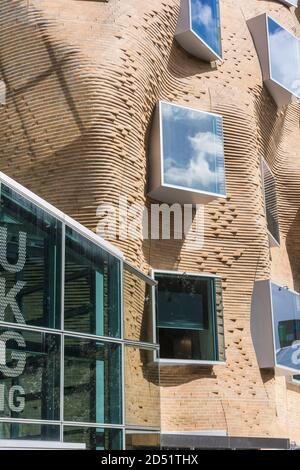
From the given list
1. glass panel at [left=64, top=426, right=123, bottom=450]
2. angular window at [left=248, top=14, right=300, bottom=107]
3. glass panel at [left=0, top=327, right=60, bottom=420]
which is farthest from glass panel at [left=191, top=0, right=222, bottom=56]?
glass panel at [left=0, top=327, right=60, bottom=420]

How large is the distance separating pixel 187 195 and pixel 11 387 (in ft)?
34.7

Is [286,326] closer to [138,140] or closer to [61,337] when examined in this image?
[138,140]

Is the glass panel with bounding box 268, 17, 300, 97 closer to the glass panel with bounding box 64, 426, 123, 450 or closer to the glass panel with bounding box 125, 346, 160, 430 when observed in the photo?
the glass panel with bounding box 125, 346, 160, 430

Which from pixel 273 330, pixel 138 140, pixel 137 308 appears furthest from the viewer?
pixel 273 330

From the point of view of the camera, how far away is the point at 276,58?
2402 centimetres

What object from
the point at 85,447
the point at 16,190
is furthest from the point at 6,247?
the point at 85,447

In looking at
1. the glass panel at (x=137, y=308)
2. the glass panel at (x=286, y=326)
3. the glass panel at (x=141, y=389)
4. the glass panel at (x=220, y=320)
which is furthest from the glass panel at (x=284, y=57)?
the glass panel at (x=141, y=389)

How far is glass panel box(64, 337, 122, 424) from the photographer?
38.2 feet

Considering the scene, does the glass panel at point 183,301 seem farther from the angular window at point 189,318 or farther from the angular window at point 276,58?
the angular window at point 276,58

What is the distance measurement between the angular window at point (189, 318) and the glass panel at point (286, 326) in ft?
6.18

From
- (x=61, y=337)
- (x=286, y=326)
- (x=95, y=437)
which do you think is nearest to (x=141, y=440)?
(x=95, y=437)

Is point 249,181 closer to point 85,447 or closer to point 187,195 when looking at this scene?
point 187,195

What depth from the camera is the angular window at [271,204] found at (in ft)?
75.5

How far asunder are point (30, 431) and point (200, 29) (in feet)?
46.4
